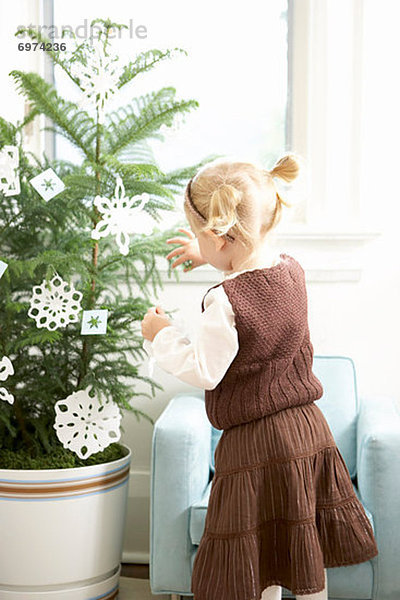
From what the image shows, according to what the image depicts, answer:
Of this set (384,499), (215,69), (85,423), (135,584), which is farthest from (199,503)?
(215,69)

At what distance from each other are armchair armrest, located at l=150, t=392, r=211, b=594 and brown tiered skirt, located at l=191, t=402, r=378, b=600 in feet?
1.12

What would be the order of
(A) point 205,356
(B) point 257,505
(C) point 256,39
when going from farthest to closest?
(C) point 256,39
(B) point 257,505
(A) point 205,356

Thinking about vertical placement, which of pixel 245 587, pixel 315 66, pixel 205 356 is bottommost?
pixel 245 587

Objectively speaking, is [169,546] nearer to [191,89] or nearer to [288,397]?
[288,397]

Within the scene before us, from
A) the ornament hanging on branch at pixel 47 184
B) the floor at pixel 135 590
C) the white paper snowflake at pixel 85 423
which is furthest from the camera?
the floor at pixel 135 590

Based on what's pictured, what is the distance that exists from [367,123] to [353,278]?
0.55 m

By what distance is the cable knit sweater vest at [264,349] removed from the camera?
1.52 metres

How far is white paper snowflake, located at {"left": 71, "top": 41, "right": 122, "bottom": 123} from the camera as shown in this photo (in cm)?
192

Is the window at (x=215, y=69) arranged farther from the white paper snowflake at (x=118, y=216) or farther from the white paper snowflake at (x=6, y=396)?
the white paper snowflake at (x=6, y=396)

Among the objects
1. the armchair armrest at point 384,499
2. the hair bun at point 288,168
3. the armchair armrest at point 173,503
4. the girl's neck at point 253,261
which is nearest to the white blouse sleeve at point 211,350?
the girl's neck at point 253,261

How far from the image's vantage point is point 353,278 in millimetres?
2648

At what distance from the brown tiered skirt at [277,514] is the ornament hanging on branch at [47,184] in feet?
2.39

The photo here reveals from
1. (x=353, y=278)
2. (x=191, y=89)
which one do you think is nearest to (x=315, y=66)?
(x=191, y=89)

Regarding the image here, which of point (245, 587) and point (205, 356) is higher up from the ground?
point (205, 356)
